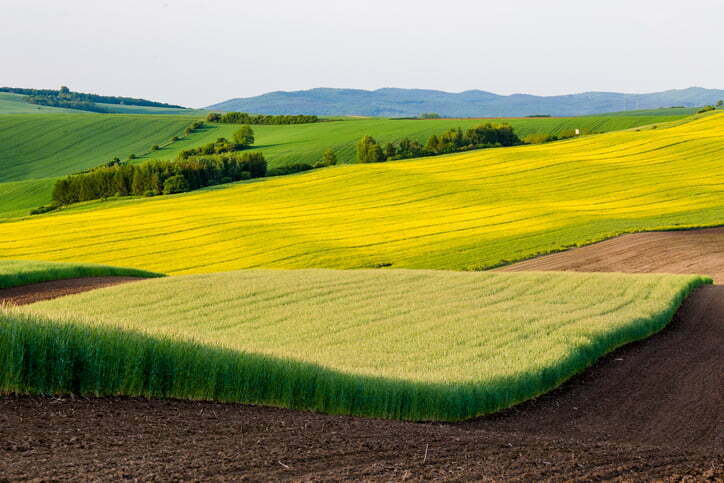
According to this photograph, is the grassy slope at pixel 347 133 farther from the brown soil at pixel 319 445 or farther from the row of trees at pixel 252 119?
the brown soil at pixel 319 445

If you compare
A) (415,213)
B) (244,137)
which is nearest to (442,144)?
(244,137)

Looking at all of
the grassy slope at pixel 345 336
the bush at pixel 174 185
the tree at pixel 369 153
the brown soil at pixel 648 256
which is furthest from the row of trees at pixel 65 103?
the grassy slope at pixel 345 336

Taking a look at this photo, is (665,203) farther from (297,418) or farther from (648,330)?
(297,418)

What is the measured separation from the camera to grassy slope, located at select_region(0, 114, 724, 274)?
44406 millimetres

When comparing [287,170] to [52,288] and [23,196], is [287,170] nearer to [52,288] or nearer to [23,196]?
[23,196]

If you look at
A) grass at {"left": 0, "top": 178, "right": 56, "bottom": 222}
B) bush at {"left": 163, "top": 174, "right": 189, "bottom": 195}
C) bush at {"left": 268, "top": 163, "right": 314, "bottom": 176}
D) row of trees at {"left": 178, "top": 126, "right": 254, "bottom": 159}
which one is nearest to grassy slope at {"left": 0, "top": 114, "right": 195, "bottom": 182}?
grass at {"left": 0, "top": 178, "right": 56, "bottom": 222}

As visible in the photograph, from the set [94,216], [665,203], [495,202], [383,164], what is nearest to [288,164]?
[383,164]

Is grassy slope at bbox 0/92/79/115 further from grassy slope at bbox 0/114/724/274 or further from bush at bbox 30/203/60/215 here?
grassy slope at bbox 0/114/724/274

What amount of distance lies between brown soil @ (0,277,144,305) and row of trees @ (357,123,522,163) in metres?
56.3

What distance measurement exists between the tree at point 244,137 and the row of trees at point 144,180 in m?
25.3

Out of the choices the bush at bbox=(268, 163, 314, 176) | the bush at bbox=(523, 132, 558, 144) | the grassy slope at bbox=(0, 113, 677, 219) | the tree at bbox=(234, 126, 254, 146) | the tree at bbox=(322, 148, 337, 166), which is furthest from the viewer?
the tree at bbox=(234, 126, 254, 146)

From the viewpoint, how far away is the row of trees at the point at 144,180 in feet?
244

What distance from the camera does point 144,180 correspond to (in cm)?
7525

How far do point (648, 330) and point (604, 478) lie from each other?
13.4 meters
